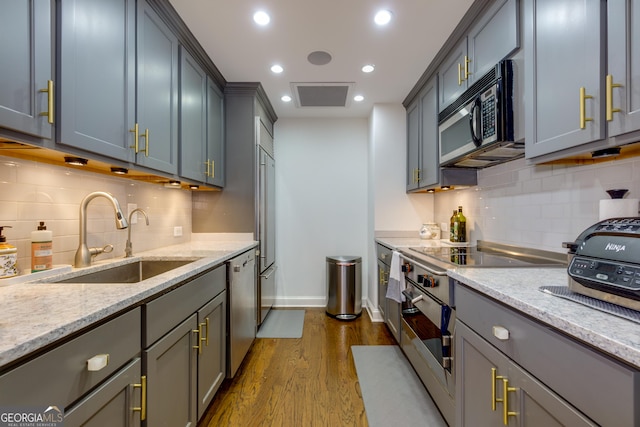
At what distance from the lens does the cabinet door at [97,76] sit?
3.57 ft

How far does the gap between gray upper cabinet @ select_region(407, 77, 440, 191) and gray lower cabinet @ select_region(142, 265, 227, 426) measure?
1.92m

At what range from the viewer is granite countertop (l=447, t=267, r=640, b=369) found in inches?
24.4

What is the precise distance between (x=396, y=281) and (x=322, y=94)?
198cm

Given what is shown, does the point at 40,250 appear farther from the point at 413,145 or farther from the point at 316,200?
the point at 413,145

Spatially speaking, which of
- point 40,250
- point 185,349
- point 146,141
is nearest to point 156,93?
point 146,141

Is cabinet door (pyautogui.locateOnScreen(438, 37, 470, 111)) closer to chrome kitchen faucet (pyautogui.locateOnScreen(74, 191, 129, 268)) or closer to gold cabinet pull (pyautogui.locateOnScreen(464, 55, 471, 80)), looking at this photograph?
gold cabinet pull (pyautogui.locateOnScreen(464, 55, 471, 80))

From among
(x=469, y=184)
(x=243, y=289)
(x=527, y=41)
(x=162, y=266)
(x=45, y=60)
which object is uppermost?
(x=527, y=41)

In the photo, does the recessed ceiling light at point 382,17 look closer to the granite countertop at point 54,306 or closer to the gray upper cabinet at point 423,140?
the gray upper cabinet at point 423,140

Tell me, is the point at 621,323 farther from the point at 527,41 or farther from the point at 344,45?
the point at 344,45

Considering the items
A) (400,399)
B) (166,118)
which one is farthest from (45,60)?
(400,399)

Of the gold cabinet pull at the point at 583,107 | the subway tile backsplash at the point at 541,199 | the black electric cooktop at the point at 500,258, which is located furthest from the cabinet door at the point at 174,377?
the subway tile backsplash at the point at 541,199

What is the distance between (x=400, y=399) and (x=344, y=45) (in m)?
2.48

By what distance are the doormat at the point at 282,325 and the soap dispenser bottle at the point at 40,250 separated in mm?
1934

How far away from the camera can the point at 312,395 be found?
6.32 ft
